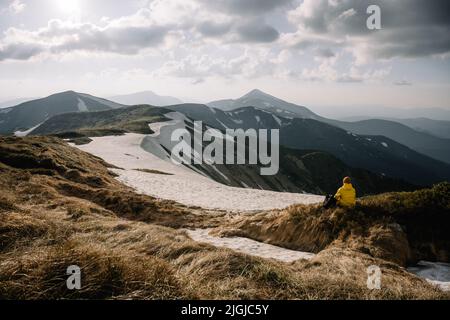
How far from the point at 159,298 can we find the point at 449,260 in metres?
9.85

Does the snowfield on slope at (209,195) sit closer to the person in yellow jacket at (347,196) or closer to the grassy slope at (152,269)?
the person in yellow jacket at (347,196)

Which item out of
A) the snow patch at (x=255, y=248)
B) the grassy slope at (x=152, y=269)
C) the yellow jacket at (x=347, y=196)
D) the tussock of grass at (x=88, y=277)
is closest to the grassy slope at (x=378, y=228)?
the yellow jacket at (x=347, y=196)

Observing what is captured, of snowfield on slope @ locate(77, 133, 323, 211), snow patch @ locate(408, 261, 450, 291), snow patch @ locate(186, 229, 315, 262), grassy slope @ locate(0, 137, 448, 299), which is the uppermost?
grassy slope @ locate(0, 137, 448, 299)

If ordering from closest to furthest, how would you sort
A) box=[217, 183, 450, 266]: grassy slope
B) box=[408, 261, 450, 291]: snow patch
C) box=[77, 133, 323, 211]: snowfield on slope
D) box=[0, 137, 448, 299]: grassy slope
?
box=[0, 137, 448, 299]: grassy slope → box=[408, 261, 450, 291]: snow patch → box=[217, 183, 450, 266]: grassy slope → box=[77, 133, 323, 211]: snowfield on slope

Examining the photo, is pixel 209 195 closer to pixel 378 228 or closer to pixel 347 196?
pixel 347 196

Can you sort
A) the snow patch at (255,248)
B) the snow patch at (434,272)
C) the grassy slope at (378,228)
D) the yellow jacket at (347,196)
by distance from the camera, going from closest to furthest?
1. the snow patch at (434,272)
2. the grassy slope at (378,228)
3. the snow patch at (255,248)
4. the yellow jacket at (347,196)

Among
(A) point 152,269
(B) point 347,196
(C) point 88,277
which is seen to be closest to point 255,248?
(B) point 347,196

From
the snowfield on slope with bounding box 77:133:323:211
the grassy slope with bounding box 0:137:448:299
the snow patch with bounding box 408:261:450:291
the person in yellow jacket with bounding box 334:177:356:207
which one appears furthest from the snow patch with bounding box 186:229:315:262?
the snowfield on slope with bounding box 77:133:323:211

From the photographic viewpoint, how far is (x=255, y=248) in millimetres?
12203

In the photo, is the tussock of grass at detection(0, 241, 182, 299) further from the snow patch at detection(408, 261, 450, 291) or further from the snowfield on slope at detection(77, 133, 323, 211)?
the snowfield on slope at detection(77, 133, 323, 211)

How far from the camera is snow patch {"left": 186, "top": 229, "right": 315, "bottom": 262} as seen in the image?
11078 mm

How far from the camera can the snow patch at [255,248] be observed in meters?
11.1
